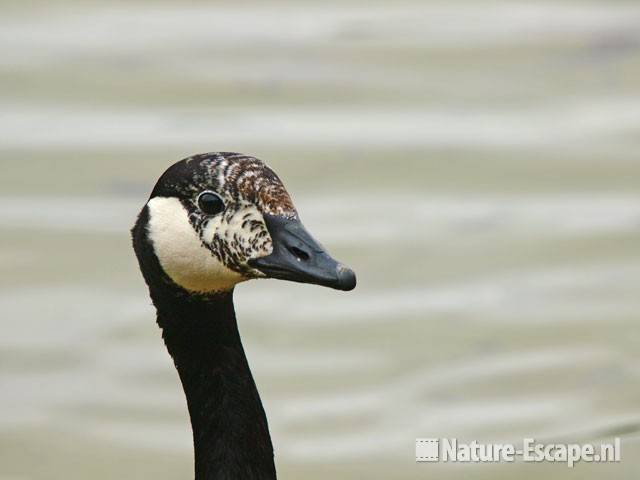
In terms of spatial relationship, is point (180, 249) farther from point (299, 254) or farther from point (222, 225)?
point (299, 254)

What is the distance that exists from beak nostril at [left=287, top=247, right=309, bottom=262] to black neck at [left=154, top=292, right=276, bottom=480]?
372 millimetres

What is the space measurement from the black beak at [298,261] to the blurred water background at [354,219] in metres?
1.73

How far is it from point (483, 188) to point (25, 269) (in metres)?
2.02

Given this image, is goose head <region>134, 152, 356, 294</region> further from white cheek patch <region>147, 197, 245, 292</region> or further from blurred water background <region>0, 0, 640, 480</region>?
blurred water background <region>0, 0, 640, 480</region>

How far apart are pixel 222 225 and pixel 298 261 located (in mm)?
248

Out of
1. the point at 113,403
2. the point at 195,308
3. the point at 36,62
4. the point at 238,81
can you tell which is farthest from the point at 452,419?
the point at 36,62

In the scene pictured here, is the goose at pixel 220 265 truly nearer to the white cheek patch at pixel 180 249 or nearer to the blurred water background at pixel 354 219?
the white cheek patch at pixel 180 249

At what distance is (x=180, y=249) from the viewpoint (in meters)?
4.31

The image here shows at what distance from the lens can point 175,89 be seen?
8164 millimetres

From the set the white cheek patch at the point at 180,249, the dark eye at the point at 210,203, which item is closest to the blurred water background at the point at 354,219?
the white cheek patch at the point at 180,249

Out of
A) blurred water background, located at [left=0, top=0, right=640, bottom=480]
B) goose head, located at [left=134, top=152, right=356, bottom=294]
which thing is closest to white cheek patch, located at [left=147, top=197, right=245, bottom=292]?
goose head, located at [left=134, top=152, right=356, bottom=294]

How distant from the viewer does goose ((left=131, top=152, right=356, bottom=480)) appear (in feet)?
13.8

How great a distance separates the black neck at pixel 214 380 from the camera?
4.47 m

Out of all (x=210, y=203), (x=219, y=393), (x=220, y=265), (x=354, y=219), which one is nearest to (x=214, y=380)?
(x=219, y=393)
